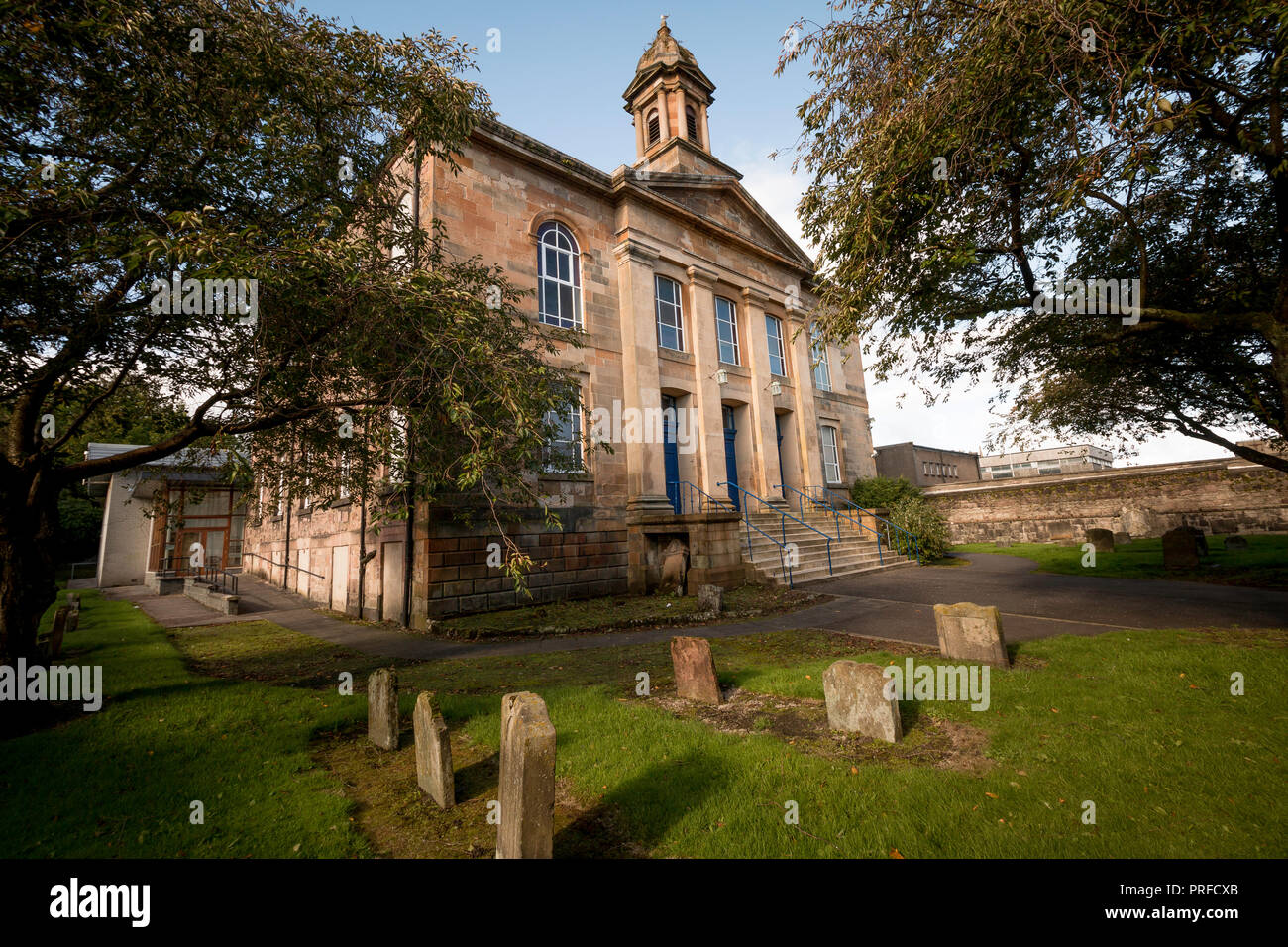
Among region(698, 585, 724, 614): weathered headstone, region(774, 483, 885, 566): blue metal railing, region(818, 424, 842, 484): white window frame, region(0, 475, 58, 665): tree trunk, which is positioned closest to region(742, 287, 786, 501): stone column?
region(774, 483, 885, 566): blue metal railing

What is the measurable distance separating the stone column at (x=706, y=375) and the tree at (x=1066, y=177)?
7.39 metres

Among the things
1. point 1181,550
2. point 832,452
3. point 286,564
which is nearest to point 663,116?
point 832,452

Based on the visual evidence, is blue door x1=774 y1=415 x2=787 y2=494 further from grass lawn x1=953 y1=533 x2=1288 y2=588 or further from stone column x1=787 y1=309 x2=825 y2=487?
grass lawn x1=953 y1=533 x2=1288 y2=588

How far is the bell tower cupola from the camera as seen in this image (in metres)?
19.1

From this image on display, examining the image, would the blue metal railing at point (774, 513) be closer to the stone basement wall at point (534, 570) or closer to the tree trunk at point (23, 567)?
the stone basement wall at point (534, 570)

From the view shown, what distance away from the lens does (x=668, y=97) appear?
1936cm

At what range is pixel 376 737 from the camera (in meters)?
4.95

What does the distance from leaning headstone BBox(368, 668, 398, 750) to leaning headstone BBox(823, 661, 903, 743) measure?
401cm

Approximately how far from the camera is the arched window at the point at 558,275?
1349cm

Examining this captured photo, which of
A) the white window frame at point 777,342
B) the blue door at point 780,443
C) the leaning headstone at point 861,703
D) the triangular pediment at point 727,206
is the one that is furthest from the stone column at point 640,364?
the leaning headstone at point 861,703

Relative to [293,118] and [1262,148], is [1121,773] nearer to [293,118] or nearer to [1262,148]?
[1262,148]

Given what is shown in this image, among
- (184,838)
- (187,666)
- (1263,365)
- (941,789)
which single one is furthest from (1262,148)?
(187,666)
